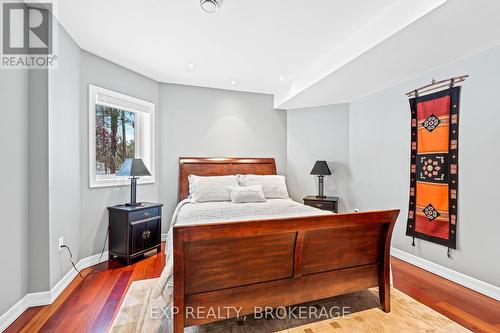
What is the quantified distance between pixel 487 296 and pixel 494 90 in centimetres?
197

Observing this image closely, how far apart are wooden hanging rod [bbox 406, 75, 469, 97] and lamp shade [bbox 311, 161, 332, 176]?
5.20 ft

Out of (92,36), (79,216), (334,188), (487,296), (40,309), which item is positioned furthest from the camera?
(334,188)

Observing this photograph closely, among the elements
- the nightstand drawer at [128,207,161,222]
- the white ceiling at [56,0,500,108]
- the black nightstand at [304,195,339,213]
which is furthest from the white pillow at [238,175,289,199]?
the white ceiling at [56,0,500,108]

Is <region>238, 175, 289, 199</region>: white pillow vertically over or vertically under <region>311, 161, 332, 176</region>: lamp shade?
under

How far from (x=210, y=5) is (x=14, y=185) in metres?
2.14

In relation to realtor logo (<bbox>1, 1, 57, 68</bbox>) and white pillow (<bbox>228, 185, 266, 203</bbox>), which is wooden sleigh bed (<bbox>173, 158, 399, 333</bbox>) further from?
realtor logo (<bbox>1, 1, 57, 68</bbox>)

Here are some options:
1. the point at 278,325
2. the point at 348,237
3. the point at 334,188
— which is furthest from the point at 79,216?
the point at 334,188

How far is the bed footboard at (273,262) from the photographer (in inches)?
61.5

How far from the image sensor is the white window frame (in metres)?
2.96

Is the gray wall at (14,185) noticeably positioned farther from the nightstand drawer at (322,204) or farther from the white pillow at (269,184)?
the nightstand drawer at (322,204)

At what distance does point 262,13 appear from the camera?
213cm

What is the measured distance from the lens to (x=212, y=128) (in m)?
4.17

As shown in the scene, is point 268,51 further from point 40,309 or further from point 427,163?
point 40,309

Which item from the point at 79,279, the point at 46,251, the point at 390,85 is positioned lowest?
the point at 79,279
